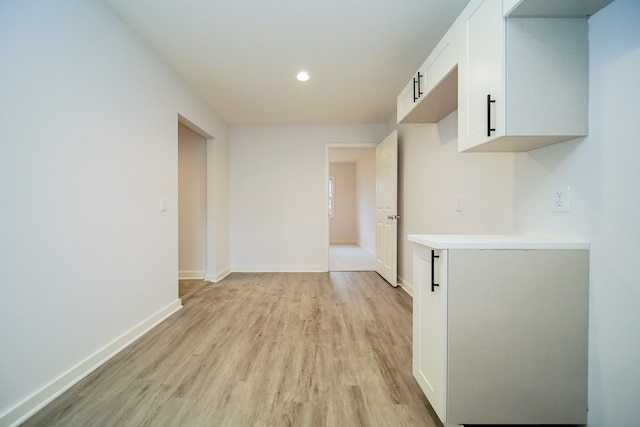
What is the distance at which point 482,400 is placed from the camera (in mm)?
1217

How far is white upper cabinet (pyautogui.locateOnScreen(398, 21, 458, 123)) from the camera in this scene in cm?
166

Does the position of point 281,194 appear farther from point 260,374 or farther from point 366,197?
point 366,197

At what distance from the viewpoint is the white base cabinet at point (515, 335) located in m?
1.21

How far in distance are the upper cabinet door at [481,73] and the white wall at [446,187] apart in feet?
1.58

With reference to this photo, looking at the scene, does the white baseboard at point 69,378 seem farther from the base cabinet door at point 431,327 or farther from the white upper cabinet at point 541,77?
the white upper cabinet at point 541,77

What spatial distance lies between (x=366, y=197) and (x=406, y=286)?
13.5 ft

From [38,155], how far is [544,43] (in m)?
2.47

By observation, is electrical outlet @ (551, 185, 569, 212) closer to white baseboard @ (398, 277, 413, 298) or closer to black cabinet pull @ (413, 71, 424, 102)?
black cabinet pull @ (413, 71, 424, 102)

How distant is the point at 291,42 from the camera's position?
7.53ft

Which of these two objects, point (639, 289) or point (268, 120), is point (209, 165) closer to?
point (268, 120)

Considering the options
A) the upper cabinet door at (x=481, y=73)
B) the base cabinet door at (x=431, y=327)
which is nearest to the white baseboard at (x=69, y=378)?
the base cabinet door at (x=431, y=327)

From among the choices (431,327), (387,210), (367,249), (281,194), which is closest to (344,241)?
(367,249)

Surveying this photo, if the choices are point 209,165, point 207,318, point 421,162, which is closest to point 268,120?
point 209,165

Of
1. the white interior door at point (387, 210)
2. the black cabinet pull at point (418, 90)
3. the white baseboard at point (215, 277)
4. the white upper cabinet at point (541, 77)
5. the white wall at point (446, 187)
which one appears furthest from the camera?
the white baseboard at point (215, 277)
